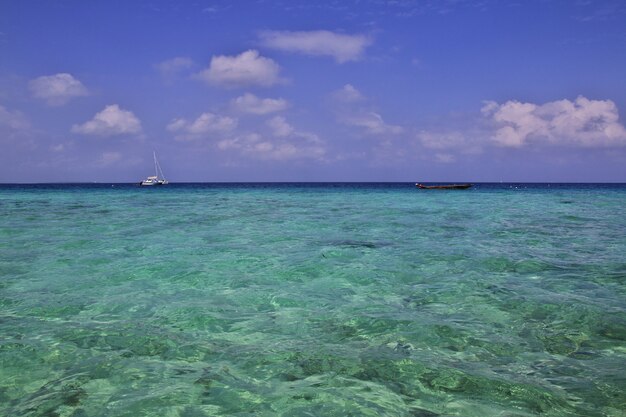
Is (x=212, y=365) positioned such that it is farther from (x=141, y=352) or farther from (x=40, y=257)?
(x=40, y=257)

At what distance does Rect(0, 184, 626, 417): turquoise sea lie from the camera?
14.8ft

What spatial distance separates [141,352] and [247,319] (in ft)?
6.10

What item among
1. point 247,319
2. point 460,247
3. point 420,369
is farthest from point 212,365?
point 460,247

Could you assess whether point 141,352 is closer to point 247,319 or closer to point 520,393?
point 247,319

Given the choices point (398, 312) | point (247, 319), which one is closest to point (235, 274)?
point (247, 319)

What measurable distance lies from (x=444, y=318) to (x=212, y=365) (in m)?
3.86

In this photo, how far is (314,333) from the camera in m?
Result: 6.43

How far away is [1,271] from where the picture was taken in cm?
1081

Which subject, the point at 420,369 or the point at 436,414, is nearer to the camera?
the point at 436,414

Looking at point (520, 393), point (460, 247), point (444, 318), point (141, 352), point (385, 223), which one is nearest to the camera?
point (520, 393)

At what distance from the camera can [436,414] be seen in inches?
165

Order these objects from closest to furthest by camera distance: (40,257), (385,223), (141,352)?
(141,352)
(40,257)
(385,223)

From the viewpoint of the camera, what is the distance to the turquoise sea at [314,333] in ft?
14.8

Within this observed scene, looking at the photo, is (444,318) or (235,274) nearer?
(444,318)
